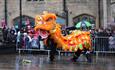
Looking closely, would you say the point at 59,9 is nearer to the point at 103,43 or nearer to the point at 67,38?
the point at 103,43

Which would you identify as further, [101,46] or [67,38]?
[101,46]

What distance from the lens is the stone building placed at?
134 ft

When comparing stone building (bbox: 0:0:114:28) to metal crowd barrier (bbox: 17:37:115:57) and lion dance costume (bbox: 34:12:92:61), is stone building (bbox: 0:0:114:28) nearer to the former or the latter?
metal crowd barrier (bbox: 17:37:115:57)

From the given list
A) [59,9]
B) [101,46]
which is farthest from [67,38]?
[59,9]

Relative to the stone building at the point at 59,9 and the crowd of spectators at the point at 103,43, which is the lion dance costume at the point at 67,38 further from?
the stone building at the point at 59,9

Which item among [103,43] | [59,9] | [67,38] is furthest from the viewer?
[59,9]

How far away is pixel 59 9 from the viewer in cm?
4119

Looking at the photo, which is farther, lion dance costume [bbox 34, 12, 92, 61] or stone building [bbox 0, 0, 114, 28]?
stone building [bbox 0, 0, 114, 28]

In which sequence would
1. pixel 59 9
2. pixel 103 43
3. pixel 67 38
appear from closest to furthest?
pixel 67 38
pixel 103 43
pixel 59 9

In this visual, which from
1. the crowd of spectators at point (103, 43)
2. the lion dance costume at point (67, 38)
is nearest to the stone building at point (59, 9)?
the crowd of spectators at point (103, 43)

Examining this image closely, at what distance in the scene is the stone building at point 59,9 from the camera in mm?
40938

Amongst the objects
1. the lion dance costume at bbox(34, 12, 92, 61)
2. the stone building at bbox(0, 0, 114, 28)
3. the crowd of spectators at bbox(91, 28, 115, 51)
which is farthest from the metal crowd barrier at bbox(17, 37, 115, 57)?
the stone building at bbox(0, 0, 114, 28)

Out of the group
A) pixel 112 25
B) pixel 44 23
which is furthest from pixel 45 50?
pixel 44 23

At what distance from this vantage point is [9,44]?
31.9 metres
